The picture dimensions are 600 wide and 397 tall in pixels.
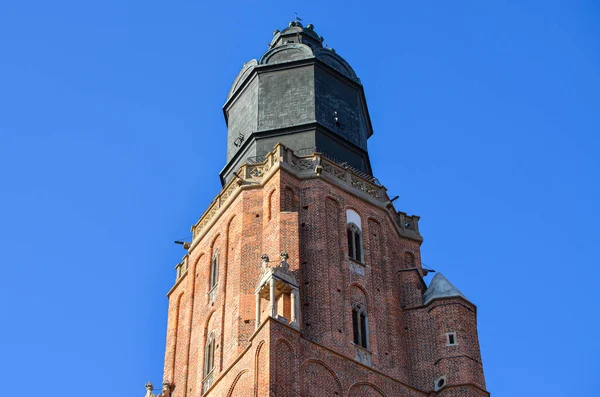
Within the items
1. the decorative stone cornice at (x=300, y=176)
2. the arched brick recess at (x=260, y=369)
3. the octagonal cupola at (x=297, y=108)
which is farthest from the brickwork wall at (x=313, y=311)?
the octagonal cupola at (x=297, y=108)

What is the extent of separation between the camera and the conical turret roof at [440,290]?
2218 inches

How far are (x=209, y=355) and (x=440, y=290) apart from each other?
10438 mm

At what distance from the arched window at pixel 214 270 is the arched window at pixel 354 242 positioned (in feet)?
19.4

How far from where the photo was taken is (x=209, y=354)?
5484 cm

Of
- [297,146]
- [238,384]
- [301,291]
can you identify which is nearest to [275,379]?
[238,384]

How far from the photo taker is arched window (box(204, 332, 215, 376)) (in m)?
54.2

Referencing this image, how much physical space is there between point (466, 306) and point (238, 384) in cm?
1162

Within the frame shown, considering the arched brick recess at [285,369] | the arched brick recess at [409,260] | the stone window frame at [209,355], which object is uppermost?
the arched brick recess at [409,260]

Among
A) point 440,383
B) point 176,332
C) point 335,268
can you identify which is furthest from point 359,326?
point 176,332

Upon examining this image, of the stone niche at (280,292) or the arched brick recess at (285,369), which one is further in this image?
the stone niche at (280,292)

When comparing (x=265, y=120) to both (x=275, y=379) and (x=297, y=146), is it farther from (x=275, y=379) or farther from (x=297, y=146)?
(x=275, y=379)

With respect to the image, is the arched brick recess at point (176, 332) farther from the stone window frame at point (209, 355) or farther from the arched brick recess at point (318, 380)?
the arched brick recess at point (318, 380)

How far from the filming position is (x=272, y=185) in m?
57.4

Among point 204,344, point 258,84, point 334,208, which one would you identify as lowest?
point 204,344
